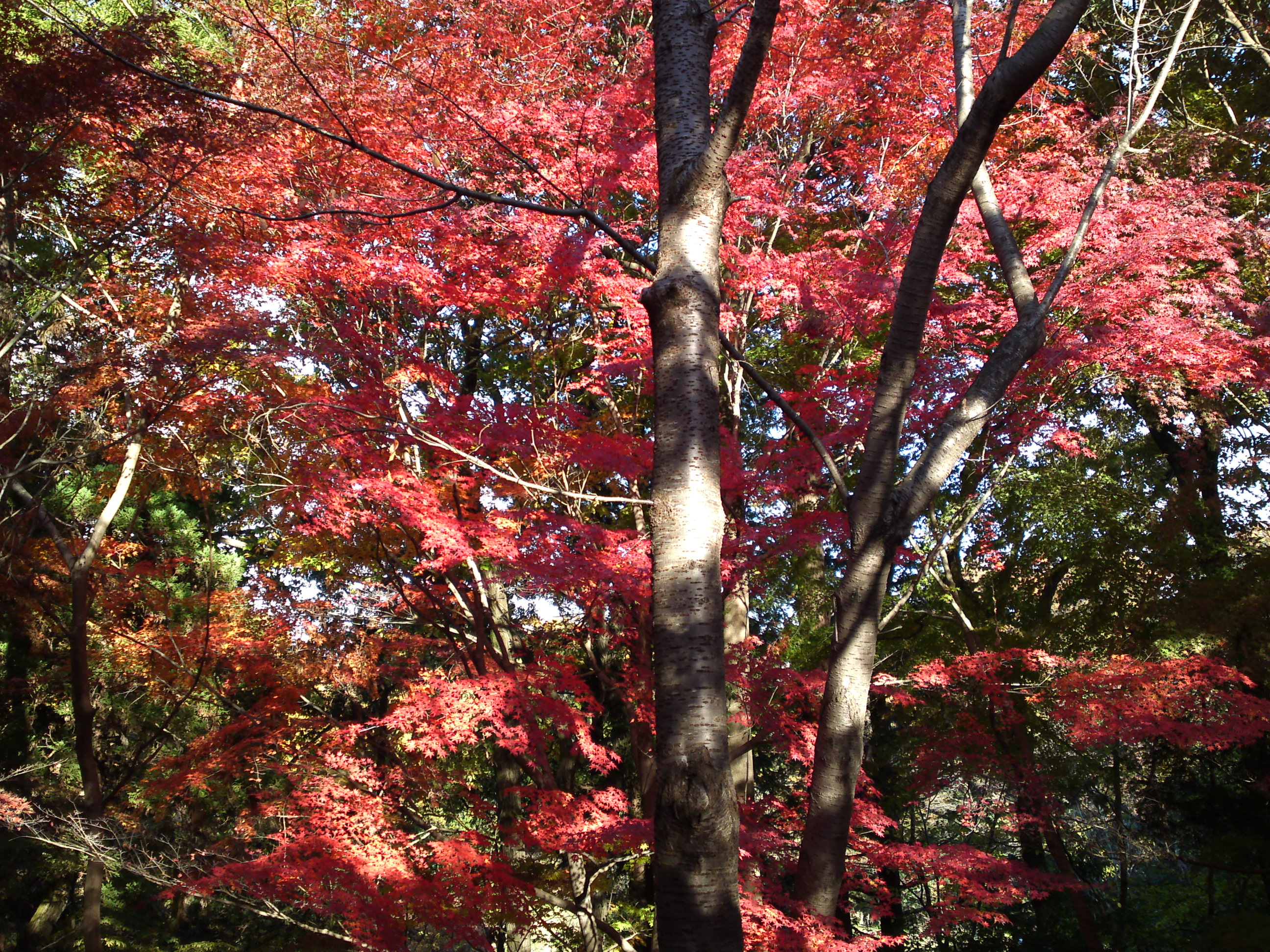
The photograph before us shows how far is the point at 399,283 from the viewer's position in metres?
6.55

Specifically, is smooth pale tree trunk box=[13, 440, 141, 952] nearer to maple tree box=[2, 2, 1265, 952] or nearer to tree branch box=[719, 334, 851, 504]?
maple tree box=[2, 2, 1265, 952]

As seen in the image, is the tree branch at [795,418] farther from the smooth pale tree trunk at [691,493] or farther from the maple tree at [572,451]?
the maple tree at [572,451]

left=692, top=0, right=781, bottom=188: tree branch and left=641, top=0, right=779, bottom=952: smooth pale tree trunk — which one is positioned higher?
left=692, top=0, right=781, bottom=188: tree branch

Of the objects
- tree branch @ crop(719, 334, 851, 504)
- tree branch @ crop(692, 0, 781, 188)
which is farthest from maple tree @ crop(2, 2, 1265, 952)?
tree branch @ crop(692, 0, 781, 188)

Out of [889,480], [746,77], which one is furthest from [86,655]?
[746,77]

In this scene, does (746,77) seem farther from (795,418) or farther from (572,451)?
(572,451)

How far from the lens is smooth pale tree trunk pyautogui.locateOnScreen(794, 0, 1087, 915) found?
3.12 meters

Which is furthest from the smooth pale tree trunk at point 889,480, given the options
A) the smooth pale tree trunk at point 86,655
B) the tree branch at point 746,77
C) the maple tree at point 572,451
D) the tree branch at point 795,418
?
the smooth pale tree trunk at point 86,655

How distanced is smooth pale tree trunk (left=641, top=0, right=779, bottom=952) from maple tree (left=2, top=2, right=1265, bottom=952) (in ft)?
6.20

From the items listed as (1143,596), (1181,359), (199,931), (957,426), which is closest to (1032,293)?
(957,426)

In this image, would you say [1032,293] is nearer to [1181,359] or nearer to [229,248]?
[1181,359]

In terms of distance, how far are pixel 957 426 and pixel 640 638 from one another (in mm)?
4230

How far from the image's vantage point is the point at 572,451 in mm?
6270

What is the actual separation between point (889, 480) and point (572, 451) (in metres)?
3.40
